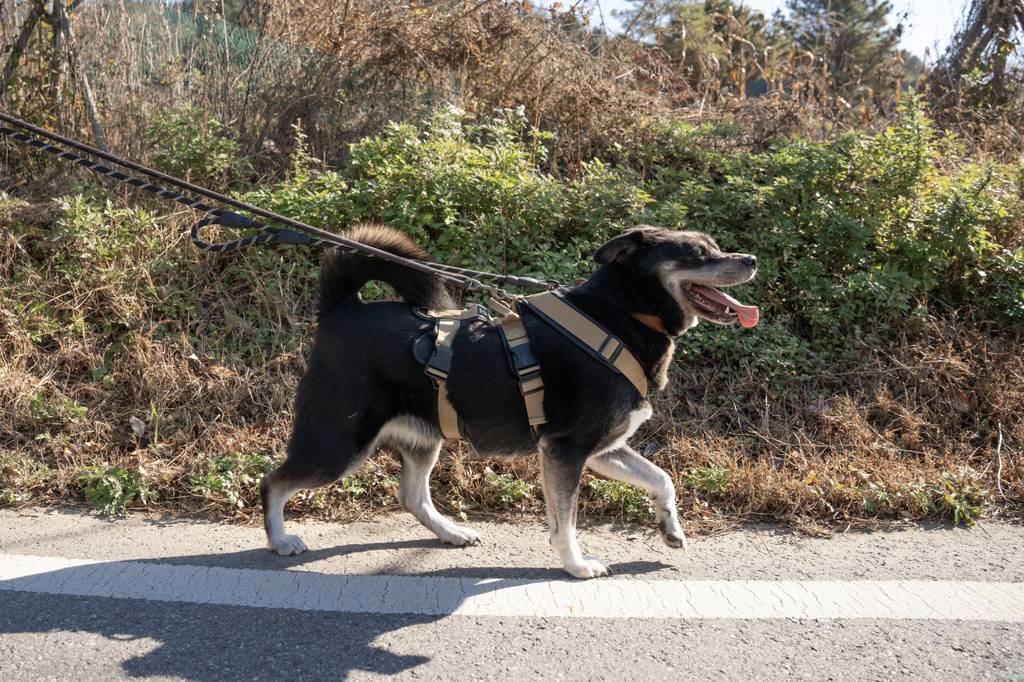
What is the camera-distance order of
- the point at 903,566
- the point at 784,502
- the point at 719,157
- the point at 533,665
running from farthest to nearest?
the point at 719,157
the point at 784,502
the point at 903,566
the point at 533,665

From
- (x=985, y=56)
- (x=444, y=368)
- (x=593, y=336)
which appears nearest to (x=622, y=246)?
(x=593, y=336)

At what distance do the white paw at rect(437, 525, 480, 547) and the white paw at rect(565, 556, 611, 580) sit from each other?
548 millimetres

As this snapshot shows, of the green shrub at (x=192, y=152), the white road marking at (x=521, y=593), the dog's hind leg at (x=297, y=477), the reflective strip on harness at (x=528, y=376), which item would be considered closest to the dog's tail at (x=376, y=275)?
the reflective strip on harness at (x=528, y=376)

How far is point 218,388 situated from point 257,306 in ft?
3.06

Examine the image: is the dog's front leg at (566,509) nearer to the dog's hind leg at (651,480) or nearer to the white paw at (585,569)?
the white paw at (585,569)

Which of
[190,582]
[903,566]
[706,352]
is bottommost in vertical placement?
[190,582]

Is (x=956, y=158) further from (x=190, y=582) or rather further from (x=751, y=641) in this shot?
(x=190, y=582)

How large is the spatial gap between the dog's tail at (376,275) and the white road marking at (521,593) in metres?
1.21

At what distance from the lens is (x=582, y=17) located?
8.58 meters

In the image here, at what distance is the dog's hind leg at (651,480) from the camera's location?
12.4 ft

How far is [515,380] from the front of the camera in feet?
11.6

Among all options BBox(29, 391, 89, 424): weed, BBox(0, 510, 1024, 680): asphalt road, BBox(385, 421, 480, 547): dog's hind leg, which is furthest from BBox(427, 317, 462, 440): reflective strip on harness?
BBox(29, 391, 89, 424): weed

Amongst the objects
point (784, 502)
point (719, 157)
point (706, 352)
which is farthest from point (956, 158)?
point (784, 502)

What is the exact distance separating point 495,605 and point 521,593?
15 cm
